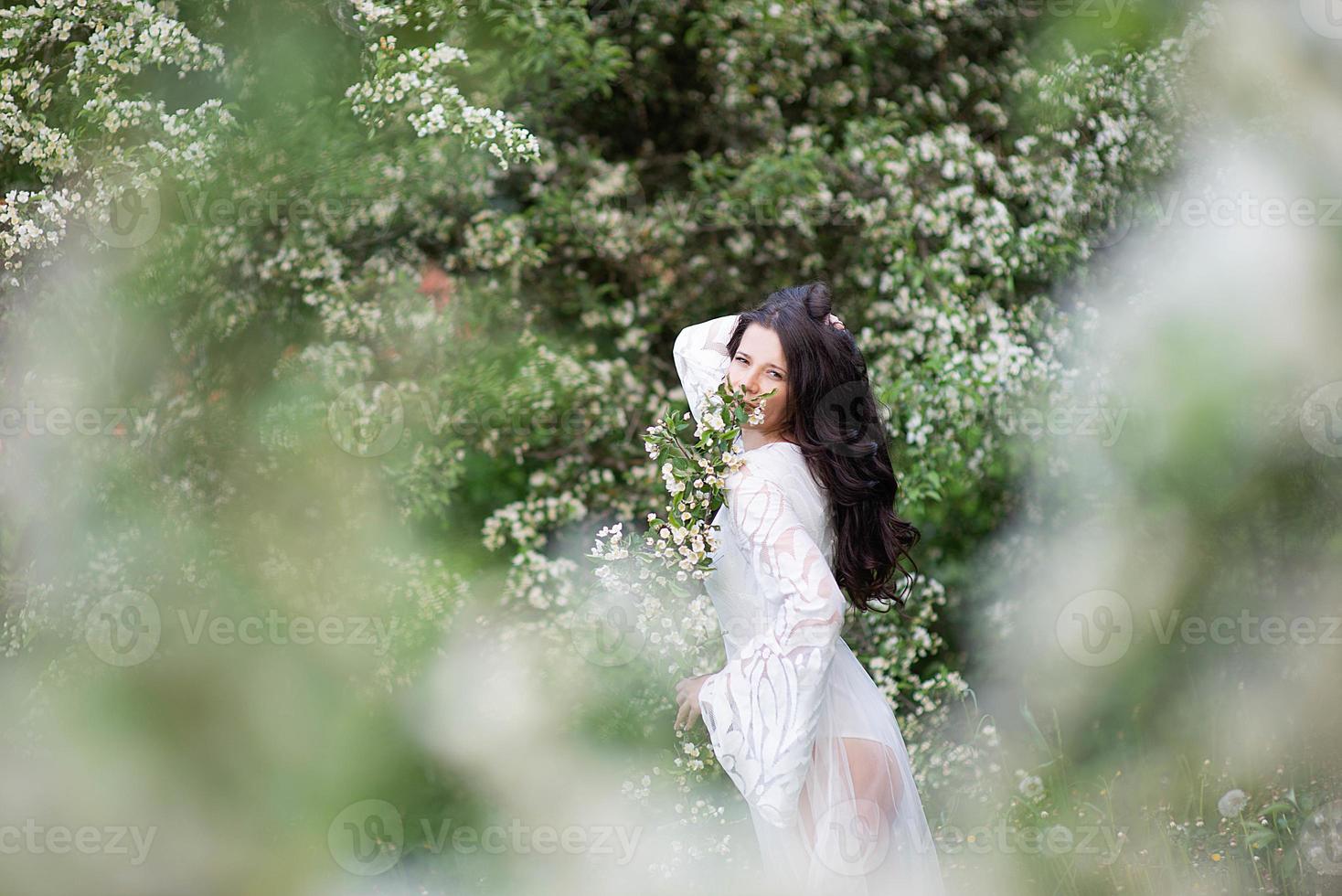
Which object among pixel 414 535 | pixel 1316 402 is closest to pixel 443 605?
pixel 414 535

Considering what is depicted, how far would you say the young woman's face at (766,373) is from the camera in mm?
3021

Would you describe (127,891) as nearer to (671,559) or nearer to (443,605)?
(443,605)

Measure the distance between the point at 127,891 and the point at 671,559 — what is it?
3081 millimetres

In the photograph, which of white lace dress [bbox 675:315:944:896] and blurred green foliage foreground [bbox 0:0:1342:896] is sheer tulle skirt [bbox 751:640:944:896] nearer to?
white lace dress [bbox 675:315:944:896]

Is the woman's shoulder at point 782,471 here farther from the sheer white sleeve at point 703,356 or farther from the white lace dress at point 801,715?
the sheer white sleeve at point 703,356

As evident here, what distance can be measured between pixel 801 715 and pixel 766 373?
0.85 metres

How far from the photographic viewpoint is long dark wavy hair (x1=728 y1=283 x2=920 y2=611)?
3033 mm

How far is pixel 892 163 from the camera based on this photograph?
507 cm

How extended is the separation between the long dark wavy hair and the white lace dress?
0.06 m

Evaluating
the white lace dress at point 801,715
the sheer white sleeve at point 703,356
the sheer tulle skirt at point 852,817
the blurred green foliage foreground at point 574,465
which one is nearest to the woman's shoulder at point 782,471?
the white lace dress at point 801,715

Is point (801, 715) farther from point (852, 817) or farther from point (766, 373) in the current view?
point (766, 373)

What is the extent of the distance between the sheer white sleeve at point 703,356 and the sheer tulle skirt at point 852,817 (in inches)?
31.5

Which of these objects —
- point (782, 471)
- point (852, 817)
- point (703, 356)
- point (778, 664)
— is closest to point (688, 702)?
point (778, 664)

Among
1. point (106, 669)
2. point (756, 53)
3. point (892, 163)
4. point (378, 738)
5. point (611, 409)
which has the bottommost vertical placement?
point (378, 738)
